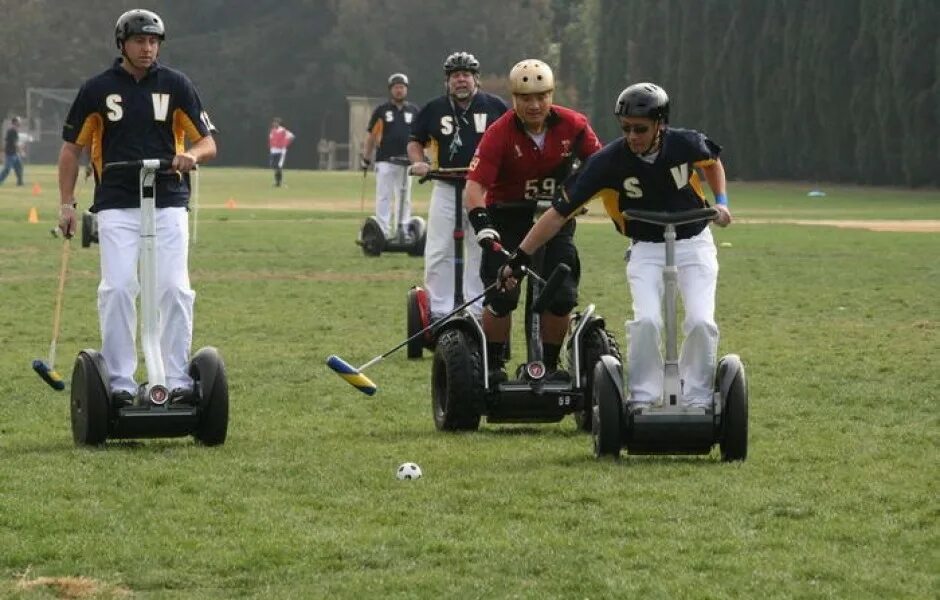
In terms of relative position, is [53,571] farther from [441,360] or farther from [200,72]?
[200,72]

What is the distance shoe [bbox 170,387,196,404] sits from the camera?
10188 mm

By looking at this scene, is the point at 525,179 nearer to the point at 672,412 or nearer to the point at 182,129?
the point at 182,129

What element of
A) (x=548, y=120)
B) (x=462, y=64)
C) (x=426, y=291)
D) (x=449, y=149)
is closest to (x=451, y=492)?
(x=548, y=120)

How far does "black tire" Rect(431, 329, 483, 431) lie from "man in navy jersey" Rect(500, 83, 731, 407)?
126cm

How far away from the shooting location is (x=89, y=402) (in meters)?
9.98

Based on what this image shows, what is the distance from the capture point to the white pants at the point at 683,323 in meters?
9.66

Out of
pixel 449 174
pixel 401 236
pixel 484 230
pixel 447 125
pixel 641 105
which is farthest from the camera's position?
pixel 401 236

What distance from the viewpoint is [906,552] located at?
753cm

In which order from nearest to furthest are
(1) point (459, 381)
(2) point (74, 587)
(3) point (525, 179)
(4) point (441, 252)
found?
1. (2) point (74, 587)
2. (1) point (459, 381)
3. (3) point (525, 179)
4. (4) point (441, 252)

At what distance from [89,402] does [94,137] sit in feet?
4.49

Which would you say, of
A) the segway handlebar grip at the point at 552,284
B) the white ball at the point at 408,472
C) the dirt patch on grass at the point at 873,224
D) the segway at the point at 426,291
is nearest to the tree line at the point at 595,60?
the dirt patch on grass at the point at 873,224

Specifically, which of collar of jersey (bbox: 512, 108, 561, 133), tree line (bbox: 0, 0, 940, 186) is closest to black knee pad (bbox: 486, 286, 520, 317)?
collar of jersey (bbox: 512, 108, 561, 133)

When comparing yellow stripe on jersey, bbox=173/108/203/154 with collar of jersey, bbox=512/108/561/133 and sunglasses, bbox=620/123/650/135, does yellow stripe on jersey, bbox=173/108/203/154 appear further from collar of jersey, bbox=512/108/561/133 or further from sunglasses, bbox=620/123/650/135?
sunglasses, bbox=620/123/650/135

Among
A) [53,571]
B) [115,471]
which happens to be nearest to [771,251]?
[115,471]
